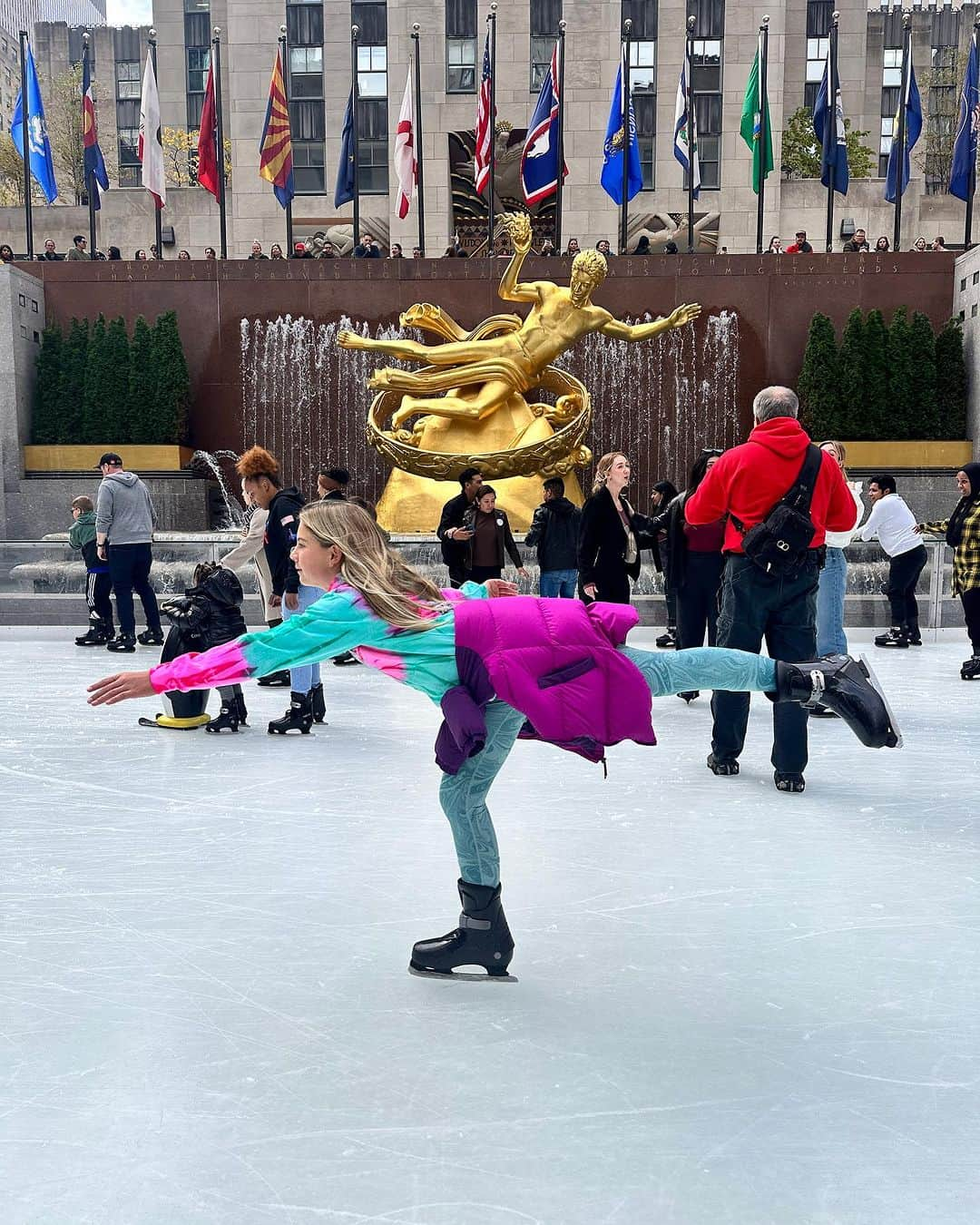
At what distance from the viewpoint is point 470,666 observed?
2.62 metres

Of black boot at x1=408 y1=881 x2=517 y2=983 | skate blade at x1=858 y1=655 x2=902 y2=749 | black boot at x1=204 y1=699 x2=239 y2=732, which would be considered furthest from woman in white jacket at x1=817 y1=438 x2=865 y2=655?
black boot at x1=408 y1=881 x2=517 y2=983

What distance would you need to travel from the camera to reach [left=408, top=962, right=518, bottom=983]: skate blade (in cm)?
282

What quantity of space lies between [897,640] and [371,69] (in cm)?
3393

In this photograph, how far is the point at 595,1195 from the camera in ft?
6.18

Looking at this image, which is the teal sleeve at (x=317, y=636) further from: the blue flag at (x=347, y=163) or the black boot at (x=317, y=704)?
the blue flag at (x=347, y=163)

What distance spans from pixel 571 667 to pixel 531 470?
442 inches

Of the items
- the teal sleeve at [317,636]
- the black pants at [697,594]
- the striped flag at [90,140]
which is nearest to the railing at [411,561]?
the black pants at [697,594]

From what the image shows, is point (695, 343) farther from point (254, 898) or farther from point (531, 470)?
point (254, 898)

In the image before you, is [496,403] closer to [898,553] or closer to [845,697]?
[898,553]

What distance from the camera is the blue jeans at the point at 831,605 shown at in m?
6.79

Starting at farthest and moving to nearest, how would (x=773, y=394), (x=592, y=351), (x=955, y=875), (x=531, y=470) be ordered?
(x=592, y=351) < (x=531, y=470) < (x=773, y=394) < (x=955, y=875)

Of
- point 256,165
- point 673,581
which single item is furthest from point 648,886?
point 256,165

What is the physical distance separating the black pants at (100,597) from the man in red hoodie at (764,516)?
6530 millimetres

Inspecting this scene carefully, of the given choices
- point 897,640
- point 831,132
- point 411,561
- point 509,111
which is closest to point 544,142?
point 831,132
